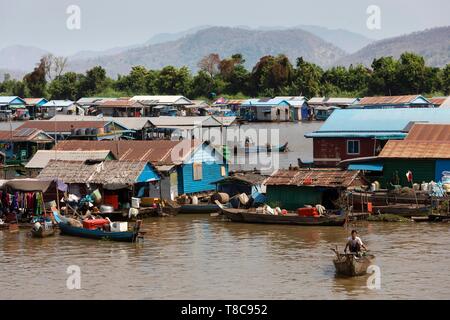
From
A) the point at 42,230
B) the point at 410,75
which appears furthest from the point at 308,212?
the point at 410,75

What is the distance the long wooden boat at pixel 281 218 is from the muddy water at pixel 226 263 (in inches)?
11.3

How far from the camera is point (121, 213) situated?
107ft

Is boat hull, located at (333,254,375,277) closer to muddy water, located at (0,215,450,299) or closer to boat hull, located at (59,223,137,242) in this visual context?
muddy water, located at (0,215,450,299)

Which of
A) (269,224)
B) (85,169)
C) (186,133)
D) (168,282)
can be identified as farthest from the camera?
(186,133)

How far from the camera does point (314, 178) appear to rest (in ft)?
107

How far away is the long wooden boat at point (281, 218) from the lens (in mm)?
30531

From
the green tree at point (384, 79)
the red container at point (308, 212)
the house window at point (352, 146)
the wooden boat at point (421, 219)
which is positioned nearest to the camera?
the red container at point (308, 212)

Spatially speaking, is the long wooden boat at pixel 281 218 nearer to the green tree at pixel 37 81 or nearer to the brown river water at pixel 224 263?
the brown river water at pixel 224 263

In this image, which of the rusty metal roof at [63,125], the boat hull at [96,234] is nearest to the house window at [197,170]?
the boat hull at [96,234]

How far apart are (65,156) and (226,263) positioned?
1356cm

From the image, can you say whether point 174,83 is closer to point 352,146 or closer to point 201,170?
point 352,146
